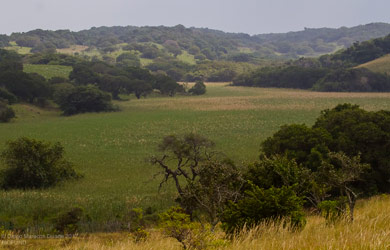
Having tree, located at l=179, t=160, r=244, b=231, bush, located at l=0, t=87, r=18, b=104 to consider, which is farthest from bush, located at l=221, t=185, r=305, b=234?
bush, located at l=0, t=87, r=18, b=104

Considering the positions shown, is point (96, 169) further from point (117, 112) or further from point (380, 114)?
point (117, 112)

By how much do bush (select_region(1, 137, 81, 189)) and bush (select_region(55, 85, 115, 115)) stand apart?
46.0 m

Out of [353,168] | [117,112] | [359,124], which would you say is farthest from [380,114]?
[117,112]

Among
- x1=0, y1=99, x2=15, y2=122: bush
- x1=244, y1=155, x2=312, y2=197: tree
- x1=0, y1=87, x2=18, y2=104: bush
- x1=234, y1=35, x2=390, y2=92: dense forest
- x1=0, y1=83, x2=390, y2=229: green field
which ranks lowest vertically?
x1=0, y1=83, x2=390, y2=229: green field

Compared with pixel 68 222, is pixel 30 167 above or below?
above

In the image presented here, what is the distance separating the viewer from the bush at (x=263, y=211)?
1051 cm

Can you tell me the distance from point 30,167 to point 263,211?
21128 mm

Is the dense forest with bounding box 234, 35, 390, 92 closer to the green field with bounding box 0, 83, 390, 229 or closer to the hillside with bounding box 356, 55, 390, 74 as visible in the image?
the hillside with bounding box 356, 55, 390, 74

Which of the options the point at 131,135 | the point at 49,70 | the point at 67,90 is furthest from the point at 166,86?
the point at 131,135

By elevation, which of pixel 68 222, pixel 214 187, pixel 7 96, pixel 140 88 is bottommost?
pixel 68 222

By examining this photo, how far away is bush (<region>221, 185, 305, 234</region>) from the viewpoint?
10.5m

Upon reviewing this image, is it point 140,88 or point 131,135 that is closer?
point 131,135

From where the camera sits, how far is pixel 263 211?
10.6 meters

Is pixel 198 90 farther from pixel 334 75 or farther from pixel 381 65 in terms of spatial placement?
pixel 381 65
